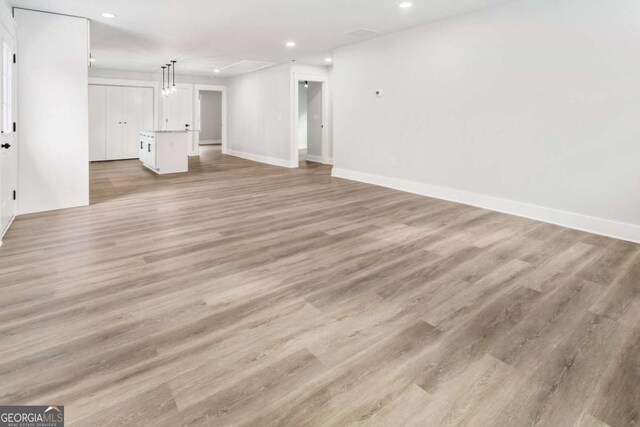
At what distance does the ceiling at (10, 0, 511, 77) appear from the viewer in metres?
4.83

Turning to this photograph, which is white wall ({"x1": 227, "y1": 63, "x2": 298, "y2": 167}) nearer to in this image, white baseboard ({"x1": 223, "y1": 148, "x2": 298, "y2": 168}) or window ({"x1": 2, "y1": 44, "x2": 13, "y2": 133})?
white baseboard ({"x1": 223, "y1": 148, "x2": 298, "y2": 168})

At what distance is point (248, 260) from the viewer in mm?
3369

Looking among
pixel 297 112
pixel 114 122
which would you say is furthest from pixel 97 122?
pixel 297 112

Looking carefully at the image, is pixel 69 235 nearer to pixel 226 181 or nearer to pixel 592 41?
pixel 226 181

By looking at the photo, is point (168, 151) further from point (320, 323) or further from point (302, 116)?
point (302, 116)

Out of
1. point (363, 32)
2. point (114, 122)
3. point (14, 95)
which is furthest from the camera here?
point (114, 122)

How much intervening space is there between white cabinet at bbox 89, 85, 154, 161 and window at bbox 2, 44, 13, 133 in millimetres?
6676

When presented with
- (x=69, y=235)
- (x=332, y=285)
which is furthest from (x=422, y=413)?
(x=69, y=235)

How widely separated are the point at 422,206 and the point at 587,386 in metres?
3.82

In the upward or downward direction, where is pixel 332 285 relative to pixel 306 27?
downward

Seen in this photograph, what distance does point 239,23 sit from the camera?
19.0ft

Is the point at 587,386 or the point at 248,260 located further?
the point at 248,260

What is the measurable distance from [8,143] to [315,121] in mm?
7405

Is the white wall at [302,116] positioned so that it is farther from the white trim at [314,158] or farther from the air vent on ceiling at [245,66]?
the white trim at [314,158]
